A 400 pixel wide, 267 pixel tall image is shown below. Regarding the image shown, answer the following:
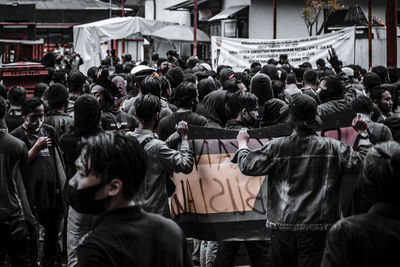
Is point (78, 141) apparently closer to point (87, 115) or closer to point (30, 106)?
point (87, 115)

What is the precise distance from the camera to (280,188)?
5215mm

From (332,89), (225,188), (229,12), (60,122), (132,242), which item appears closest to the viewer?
(132,242)

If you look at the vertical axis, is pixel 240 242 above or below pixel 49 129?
below

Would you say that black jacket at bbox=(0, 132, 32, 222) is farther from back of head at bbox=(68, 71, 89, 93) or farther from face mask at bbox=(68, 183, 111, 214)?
face mask at bbox=(68, 183, 111, 214)

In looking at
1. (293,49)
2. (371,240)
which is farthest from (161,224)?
(293,49)

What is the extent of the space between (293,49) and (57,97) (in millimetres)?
11819

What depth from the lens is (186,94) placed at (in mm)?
7066

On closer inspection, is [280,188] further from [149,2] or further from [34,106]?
[149,2]

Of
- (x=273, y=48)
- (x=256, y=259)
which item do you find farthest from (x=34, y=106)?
(x=273, y=48)

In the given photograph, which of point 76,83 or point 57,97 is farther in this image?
point 76,83

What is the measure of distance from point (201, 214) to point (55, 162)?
1.69m

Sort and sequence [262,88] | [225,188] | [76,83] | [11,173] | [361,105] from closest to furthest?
1. [11,173]
2. [361,105]
3. [225,188]
4. [262,88]
5. [76,83]

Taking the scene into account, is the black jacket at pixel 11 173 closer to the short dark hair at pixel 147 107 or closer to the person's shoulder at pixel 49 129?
the person's shoulder at pixel 49 129

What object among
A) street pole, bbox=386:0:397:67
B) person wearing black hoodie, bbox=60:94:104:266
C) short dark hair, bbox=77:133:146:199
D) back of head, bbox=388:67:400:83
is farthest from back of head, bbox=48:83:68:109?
street pole, bbox=386:0:397:67
